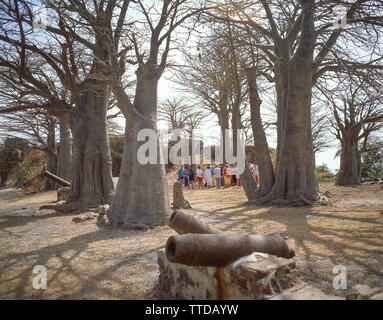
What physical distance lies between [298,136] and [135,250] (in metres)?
6.71

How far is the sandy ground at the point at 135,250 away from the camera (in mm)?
3410

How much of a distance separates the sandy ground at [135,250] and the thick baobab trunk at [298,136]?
123 cm

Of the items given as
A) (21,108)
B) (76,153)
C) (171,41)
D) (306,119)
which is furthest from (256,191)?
(21,108)

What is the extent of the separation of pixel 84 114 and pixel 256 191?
696cm

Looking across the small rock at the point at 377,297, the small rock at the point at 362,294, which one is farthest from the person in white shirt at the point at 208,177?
the small rock at the point at 377,297

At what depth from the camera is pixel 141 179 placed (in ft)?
23.7

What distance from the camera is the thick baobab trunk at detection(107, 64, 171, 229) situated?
7051 millimetres

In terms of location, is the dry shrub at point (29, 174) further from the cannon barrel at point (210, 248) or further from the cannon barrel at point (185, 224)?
the cannon barrel at point (210, 248)

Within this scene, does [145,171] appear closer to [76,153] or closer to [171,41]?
[171,41]

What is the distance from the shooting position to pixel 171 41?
8.08 meters

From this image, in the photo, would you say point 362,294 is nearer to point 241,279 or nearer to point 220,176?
point 241,279

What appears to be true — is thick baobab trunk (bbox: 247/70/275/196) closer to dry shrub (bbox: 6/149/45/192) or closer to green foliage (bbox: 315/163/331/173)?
dry shrub (bbox: 6/149/45/192)

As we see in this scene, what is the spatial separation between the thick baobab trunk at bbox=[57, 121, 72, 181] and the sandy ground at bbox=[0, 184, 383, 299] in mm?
12241

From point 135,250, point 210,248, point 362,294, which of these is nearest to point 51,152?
point 135,250
